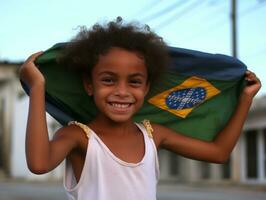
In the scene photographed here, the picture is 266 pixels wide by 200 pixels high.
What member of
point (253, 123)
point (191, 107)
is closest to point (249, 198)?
point (253, 123)

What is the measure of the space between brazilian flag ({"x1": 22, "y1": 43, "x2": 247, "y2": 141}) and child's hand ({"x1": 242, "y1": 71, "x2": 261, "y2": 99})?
39 millimetres

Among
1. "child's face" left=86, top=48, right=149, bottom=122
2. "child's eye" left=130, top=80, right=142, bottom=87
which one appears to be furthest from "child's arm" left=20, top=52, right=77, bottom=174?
"child's eye" left=130, top=80, right=142, bottom=87

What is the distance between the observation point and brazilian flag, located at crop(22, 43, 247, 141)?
3184 millimetres

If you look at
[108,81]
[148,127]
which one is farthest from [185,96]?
[108,81]

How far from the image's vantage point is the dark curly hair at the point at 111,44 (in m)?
2.90

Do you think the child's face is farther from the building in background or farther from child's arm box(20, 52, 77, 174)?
the building in background

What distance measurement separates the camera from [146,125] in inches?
123

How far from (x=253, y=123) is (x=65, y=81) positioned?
24.2 metres

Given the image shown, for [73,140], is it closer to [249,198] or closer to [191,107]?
[191,107]

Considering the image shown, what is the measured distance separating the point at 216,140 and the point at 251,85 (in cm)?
36

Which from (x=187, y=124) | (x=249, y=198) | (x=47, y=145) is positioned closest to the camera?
(x=47, y=145)

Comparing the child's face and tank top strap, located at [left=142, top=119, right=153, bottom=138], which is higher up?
the child's face

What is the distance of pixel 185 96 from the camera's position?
346cm

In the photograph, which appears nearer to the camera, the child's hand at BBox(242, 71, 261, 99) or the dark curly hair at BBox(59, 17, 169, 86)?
the dark curly hair at BBox(59, 17, 169, 86)
